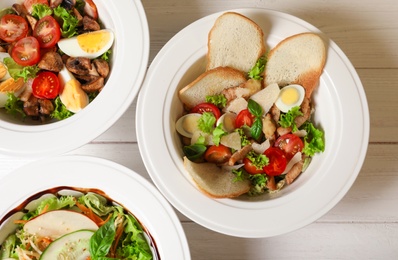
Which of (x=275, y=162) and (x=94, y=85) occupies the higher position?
(x=94, y=85)

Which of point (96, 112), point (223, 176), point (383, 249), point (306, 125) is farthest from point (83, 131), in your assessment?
point (383, 249)

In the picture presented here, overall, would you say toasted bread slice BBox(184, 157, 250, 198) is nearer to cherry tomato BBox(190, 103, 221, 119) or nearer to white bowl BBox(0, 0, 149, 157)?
cherry tomato BBox(190, 103, 221, 119)

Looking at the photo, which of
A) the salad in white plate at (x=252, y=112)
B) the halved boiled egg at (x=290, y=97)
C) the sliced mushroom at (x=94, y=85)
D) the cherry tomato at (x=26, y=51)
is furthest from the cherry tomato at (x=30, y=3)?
the halved boiled egg at (x=290, y=97)

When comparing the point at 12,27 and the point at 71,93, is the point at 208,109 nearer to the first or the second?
the point at 71,93

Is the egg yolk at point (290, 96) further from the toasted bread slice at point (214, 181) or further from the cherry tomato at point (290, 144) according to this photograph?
the toasted bread slice at point (214, 181)

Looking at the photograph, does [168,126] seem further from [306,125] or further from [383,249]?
[383,249]

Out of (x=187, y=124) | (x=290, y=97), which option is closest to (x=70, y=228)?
(x=187, y=124)

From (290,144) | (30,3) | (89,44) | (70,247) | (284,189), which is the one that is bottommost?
(70,247)
